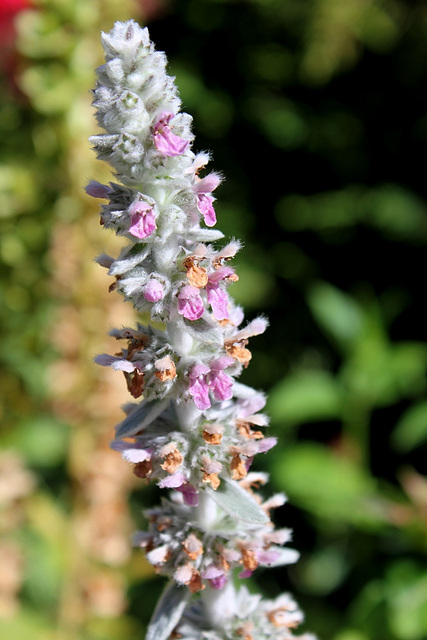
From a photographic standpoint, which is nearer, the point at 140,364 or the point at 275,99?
the point at 140,364

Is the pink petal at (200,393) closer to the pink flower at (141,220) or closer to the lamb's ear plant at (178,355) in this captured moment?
the lamb's ear plant at (178,355)

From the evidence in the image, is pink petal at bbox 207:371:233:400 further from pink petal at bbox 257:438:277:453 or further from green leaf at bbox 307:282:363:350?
green leaf at bbox 307:282:363:350

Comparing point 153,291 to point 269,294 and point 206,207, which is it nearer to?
point 206,207

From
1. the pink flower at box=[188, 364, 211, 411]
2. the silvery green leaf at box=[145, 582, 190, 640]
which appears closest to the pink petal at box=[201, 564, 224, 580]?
the silvery green leaf at box=[145, 582, 190, 640]

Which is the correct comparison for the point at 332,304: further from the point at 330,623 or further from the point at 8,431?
the point at 8,431

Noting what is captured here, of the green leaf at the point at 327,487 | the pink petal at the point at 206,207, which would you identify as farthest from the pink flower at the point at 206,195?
the green leaf at the point at 327,487

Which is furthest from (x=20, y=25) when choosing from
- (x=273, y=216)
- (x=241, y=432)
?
(x=241, y=432)
